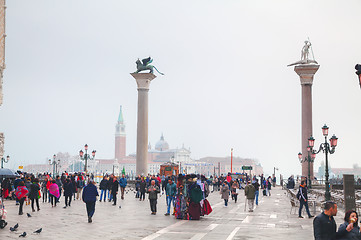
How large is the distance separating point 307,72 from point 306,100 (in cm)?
265

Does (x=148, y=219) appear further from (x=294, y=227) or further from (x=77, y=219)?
(x=294, y=227)

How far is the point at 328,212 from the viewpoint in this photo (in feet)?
25.0

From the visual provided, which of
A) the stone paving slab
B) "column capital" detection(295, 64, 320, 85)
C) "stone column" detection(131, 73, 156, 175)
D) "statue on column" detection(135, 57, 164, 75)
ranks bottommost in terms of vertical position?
the stone paving slab

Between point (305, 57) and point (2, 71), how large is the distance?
28.3 metres

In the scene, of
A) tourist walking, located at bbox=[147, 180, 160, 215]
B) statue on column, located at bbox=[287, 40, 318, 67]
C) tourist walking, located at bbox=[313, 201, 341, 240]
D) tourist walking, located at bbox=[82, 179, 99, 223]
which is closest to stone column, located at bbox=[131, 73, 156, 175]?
statue on column, located at bbox=[287, 40, 318, 67]

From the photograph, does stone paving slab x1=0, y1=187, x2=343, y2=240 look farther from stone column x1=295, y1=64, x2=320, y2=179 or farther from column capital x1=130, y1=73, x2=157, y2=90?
column capital x1=130, y1=73, x2=157, y2=90

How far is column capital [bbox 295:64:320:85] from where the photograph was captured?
47.2 meters

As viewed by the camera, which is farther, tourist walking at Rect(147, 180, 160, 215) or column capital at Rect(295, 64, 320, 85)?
column capital at Rect(295, 64, 320, 85)

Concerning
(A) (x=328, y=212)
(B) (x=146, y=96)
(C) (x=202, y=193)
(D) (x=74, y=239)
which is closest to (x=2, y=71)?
(B) (x=146, y=96)

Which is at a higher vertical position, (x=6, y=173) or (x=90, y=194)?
(x=6, y=173)

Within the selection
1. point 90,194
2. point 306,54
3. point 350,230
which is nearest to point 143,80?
point 306,54

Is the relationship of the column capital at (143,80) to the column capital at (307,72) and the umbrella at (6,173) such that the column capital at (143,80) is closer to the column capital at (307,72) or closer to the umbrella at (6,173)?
the column capital at (307,72)

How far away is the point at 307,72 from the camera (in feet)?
155

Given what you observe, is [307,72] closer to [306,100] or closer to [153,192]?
[306,100]
